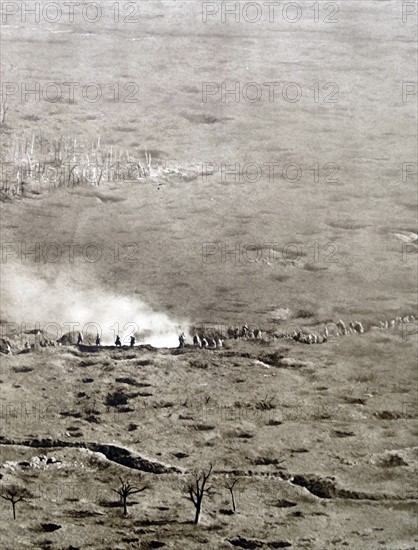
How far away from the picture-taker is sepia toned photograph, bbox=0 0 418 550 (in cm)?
1581

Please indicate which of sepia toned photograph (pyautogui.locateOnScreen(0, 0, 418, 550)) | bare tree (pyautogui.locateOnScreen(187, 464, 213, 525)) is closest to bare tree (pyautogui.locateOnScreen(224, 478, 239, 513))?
sepia toned photograph (pyautogui.locateOnScreen(0, 0, 418, 550))

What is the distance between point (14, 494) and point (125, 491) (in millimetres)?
1650

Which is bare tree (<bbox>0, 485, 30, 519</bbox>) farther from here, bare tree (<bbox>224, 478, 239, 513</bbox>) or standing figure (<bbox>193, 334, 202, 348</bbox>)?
standing figure (<bbox>193, 334, 202, 348</bbox>)

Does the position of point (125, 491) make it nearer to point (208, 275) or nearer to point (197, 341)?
point (197, 341)

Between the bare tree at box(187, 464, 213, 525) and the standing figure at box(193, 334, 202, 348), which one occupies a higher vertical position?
the standing figure at box(193, 334, 202, 348)

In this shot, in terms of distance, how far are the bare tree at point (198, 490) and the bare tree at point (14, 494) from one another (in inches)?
95.1

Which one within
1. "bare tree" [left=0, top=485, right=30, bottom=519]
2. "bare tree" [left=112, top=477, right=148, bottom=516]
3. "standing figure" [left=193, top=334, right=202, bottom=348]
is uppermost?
"standing figure" [left=193, top=334, right=202, bottom=348]

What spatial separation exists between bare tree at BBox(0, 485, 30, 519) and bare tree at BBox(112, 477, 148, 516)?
1.33 meters

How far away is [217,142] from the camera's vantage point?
91.5 feet

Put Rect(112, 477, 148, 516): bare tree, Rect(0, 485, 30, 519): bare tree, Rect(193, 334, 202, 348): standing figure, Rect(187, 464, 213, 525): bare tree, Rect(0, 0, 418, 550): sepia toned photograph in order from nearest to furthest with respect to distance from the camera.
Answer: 1. Rect(187, 464, 213, 525): bare tree
2. Rect(112, 477, 148, 516): bare tree
3. Rect(0, 485, 30, 519): bare tree
4. Rect(0, 0, 418, 550): sepia toned photograph
5. Rect(193, 334, 202, 348): standing figure

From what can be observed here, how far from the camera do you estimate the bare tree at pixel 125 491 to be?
15.4 meters

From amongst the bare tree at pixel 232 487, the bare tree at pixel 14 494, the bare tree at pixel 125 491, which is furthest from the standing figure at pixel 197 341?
A: the bare tree at pixel 14 494

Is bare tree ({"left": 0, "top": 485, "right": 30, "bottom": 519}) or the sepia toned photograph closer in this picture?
bare tree ({"left": 0, "top": 485, "right": 30, "bottom": 519})

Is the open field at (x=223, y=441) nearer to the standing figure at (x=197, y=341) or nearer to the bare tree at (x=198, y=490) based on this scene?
the bare tree at (x=198, y=490)
